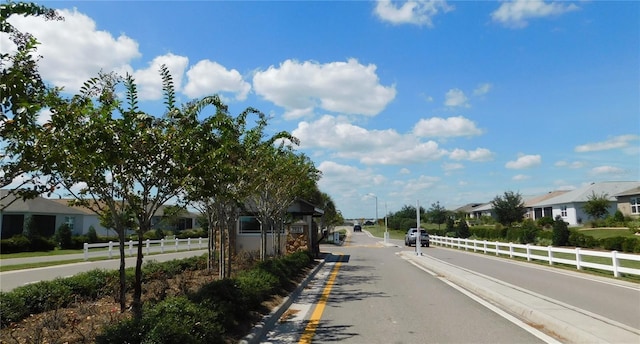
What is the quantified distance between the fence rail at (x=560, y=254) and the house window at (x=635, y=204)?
22.5 m

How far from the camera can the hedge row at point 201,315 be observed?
557cm

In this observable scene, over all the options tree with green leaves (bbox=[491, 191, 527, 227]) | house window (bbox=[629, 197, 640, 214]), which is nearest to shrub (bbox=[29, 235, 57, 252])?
tree with green leaves (bbox=[491, 191, 527, 227])

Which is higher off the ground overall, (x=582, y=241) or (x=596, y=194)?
(x=596, y=194)

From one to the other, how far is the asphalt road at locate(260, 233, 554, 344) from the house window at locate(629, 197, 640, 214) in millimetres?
47608

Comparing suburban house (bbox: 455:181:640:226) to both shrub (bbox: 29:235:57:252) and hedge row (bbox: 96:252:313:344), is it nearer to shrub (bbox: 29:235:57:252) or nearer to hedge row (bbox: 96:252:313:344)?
hedge row (bbox: 96:252:313:344)

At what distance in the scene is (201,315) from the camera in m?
6.63

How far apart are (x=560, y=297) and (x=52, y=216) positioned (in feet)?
143

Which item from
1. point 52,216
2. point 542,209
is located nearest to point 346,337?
point 52,216

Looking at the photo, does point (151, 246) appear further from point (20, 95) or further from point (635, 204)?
point (635, 204)

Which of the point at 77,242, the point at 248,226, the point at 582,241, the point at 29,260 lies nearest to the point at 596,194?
the point at 582,241

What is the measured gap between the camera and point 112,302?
10.0 m

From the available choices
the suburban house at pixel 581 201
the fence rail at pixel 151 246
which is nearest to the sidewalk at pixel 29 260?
the fence rail at pixel 151 246

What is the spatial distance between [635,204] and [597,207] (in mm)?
3815

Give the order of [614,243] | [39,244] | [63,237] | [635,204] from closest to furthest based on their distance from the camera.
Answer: [614,243] → [39,244] → [63,237] → [635,204]
